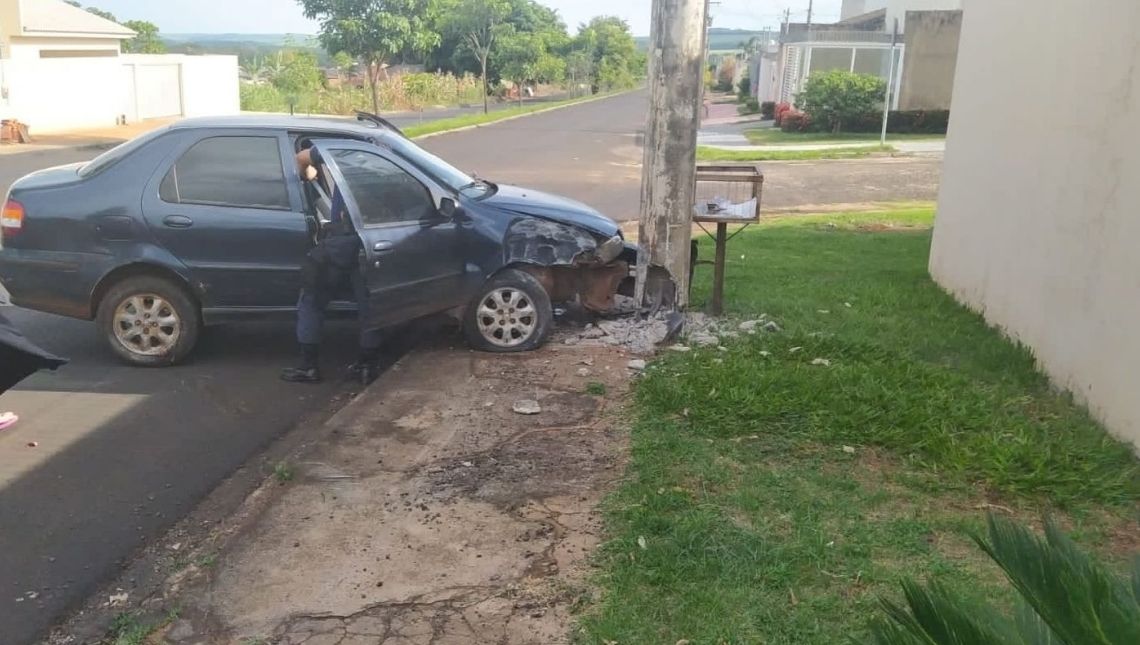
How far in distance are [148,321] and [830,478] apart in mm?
4696

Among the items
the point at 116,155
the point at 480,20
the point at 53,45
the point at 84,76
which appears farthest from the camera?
the point at 480,20

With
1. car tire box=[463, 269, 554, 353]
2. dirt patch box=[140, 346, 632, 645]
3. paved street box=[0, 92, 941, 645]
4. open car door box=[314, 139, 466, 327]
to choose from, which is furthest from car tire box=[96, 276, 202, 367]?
car tire box=[463, 269, 554, 353]

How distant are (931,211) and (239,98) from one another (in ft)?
108

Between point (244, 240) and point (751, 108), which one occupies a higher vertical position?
point (751, 108)

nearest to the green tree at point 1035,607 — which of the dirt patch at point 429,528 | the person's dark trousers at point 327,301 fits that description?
the dirt patch at point 429,528

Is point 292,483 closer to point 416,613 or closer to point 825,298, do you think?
point 416,613

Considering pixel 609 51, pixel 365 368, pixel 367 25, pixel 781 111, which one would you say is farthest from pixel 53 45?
pixel 609 51

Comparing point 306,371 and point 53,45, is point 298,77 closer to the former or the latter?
point 53,45

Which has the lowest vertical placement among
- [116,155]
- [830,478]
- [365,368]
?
[365,368]

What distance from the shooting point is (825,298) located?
871cm

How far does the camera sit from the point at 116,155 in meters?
7.10

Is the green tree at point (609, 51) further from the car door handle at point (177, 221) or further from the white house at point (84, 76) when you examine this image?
the car door handle at point (177, 221)

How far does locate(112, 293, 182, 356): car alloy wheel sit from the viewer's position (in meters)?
6.96

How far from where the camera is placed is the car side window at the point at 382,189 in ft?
22.5
